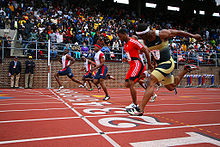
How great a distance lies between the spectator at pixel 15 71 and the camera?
12613 millimetres

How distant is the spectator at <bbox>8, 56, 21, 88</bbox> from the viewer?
12.6 metres

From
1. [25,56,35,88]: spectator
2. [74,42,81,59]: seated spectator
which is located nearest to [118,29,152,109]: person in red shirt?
[25,56,35,88]: spectator

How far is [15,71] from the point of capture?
12.6 meters

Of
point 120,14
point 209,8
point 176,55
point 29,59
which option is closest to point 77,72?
point 29,59

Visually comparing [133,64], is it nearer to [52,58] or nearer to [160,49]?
[160,49]

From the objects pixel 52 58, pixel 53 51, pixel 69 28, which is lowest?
pixel 52 58

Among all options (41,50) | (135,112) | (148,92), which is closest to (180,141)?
(135,112)

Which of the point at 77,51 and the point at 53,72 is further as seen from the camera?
the point at 77,51

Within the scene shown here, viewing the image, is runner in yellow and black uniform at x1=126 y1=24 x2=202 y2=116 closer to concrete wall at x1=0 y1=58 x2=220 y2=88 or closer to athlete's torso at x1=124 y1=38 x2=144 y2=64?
athlete's torso at x1=124 y1=38 x2=144 y2=64

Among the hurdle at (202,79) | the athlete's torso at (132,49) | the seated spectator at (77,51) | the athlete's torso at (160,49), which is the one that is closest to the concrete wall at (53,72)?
the seated spectator at (77,51)

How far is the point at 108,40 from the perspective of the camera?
17188 millimetres

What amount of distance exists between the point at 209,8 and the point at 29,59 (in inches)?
1434

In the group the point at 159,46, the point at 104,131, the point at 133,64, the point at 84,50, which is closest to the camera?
the point at 104,131

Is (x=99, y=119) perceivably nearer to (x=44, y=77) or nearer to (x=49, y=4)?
(x=44, y=77)
